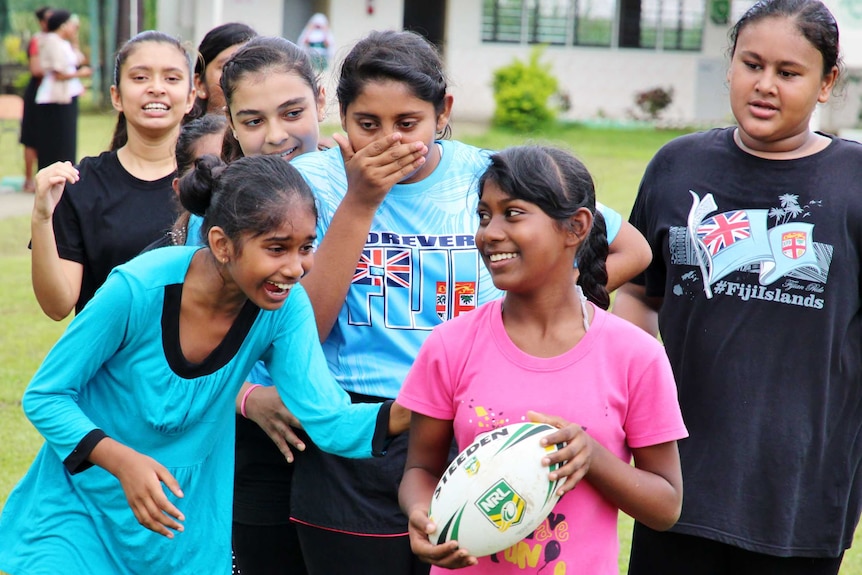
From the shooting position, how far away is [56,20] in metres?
16.1

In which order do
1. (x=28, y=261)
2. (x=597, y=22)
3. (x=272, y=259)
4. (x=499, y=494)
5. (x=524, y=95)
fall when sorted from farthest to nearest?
(x=597, y=22)
(x=524, y=95)
(x=28, y=261)
(x=272, y=259)
(x=499, y=494)

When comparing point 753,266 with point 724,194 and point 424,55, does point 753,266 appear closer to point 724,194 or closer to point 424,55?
point 724,194

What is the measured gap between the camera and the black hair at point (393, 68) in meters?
3.09

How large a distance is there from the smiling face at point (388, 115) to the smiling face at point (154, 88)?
4.60 feet

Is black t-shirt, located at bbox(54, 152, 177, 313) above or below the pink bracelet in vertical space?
above

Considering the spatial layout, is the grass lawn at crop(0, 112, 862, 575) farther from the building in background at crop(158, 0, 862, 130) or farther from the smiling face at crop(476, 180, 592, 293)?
the building in background at crop(158, 0, 862, 130)

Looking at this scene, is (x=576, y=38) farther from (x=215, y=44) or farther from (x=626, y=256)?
(x=626, y=256)

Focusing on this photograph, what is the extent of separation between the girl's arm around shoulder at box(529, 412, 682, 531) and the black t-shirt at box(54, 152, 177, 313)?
2064mm

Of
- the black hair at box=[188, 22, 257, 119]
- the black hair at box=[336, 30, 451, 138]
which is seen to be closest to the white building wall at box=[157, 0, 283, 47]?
the black hair at box=[188, 22, 257, 119]

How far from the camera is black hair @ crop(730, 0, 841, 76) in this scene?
3.07 meters

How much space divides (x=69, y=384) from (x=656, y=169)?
5.74 feet

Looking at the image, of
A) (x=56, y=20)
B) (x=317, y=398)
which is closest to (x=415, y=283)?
(x=317, y=398)

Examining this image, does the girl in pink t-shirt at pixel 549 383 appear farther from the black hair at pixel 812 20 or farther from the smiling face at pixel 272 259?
the black hair at pixel 812 20

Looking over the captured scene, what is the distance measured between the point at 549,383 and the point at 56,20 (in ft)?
49.6
